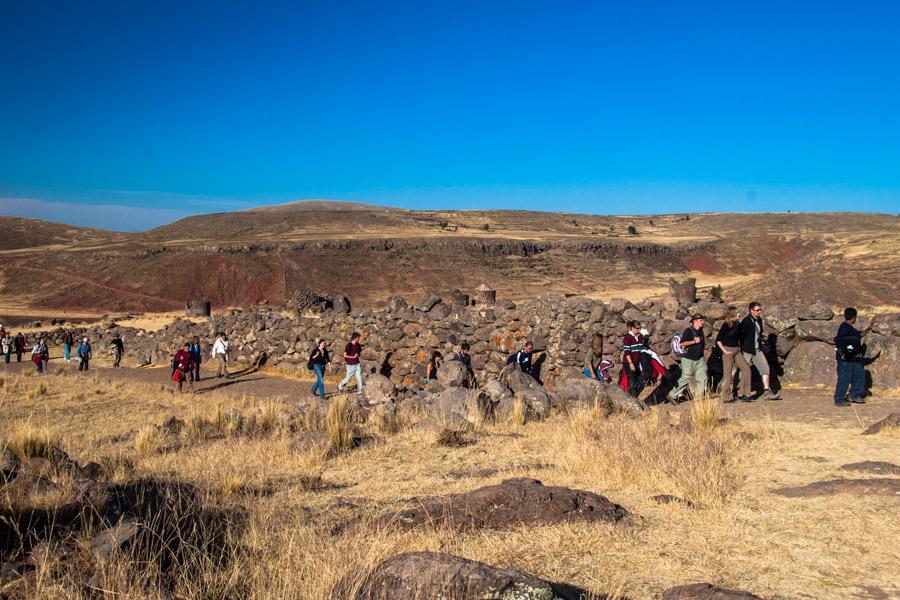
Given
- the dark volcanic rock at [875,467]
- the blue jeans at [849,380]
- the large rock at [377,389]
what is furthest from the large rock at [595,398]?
the dark volcanic rock at [875,467]

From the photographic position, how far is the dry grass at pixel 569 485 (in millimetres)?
3943

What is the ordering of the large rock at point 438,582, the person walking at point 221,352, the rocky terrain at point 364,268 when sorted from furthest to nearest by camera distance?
the rocky terrain at point 364,268, the person walking at point 221,352, the large rock at point 438,582

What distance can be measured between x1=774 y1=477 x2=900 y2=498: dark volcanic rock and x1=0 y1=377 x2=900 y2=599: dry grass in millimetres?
162

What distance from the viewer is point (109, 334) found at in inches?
1151

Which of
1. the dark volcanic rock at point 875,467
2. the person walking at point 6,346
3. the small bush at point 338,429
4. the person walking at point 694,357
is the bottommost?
the person walking at point 6,346

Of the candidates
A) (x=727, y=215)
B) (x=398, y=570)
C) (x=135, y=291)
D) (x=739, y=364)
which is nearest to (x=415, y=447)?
(x=398, y=570)

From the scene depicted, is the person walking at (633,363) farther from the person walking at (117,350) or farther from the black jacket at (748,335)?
the person walking at (117,350)

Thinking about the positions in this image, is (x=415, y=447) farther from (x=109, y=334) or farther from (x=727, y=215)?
(x=727, y=215)

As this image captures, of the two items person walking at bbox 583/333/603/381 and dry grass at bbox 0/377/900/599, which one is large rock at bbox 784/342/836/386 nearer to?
person walking at bbox 583/333/603/381

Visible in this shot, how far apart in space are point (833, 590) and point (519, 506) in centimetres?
220

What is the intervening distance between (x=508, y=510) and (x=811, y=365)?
411 inches

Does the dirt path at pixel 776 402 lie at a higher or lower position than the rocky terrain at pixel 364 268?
lower

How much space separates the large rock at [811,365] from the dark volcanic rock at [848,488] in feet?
25.6

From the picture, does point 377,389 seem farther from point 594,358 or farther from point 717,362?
point 717,362
